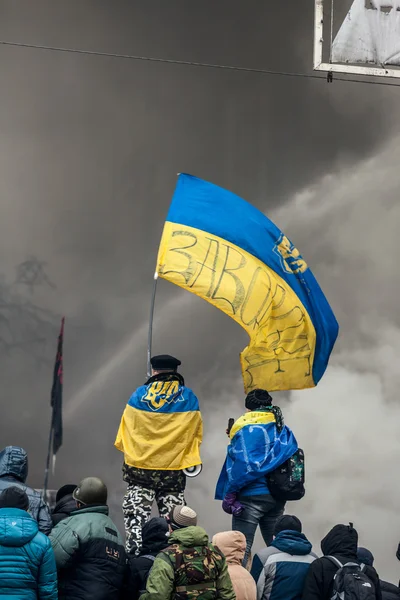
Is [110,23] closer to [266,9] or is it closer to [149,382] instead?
[266,9]

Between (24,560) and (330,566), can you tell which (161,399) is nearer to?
(330,566)

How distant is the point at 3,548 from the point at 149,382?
212 cm

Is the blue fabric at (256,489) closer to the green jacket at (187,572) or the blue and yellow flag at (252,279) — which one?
the blue and yellow flag at (252,279)

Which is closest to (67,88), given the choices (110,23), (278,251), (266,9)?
(110,23)

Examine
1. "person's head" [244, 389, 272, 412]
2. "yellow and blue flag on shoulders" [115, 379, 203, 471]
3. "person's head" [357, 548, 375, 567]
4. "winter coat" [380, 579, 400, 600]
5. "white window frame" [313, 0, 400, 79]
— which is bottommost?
"winter coat" [380, 579, 400, 600]

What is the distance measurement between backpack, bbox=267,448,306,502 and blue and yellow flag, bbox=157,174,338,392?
81 centimetres

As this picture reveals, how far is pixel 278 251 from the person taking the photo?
827cm

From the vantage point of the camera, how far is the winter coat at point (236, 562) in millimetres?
5742

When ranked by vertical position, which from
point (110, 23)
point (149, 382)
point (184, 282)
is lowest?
point (149, 382)

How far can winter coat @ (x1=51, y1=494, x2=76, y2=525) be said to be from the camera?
6.32 m

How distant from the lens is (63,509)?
6.40m

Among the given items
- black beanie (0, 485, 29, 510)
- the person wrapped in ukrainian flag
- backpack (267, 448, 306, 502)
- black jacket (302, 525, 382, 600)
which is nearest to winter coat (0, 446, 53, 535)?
black beanie (0, 485, 29, 510)

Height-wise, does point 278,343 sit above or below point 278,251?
below

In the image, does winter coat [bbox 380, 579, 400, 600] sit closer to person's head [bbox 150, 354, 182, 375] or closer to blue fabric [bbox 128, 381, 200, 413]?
blue fabric [bbox 128, 381, 200, 413]
